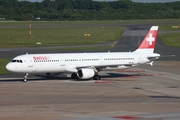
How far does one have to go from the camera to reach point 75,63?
5569 cm

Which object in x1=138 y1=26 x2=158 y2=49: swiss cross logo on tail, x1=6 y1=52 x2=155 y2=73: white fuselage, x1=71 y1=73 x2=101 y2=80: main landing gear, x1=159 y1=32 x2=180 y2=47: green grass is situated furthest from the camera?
x1=159 y1=32 x2=180 y2=47: green grass

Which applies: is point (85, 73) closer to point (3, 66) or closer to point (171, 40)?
point (3, 66)

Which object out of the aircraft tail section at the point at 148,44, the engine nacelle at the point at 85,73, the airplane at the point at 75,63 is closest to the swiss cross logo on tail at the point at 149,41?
the aircraft tail section at the point at 148,44

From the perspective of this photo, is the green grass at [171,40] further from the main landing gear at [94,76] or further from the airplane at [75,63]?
the main landing gear at [94,76]

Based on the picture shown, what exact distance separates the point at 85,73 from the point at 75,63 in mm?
1995

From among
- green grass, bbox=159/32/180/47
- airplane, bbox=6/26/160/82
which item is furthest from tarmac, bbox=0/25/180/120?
green grass, bbox=159/32/180/47

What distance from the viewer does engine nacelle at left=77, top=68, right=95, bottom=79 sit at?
5444 centimetres

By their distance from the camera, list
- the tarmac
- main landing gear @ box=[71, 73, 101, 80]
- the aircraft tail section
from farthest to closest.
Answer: the aircraft tail section, main landing gear @ box=[71, 73, 101, 80], the tarmac

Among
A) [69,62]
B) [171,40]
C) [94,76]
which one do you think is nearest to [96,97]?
[69,62]

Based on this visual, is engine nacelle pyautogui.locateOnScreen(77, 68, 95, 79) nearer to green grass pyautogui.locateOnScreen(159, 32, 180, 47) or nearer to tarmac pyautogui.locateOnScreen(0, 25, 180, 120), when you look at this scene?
tarmac pyautogui.locateOnScreen(0, 25, 180, 120)

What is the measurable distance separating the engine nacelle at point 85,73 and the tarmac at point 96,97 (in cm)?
70

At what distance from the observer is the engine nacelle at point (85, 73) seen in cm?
5444

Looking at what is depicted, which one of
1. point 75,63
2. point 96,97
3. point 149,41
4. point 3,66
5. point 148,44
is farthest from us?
point 3,66

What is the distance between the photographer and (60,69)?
55.2m
